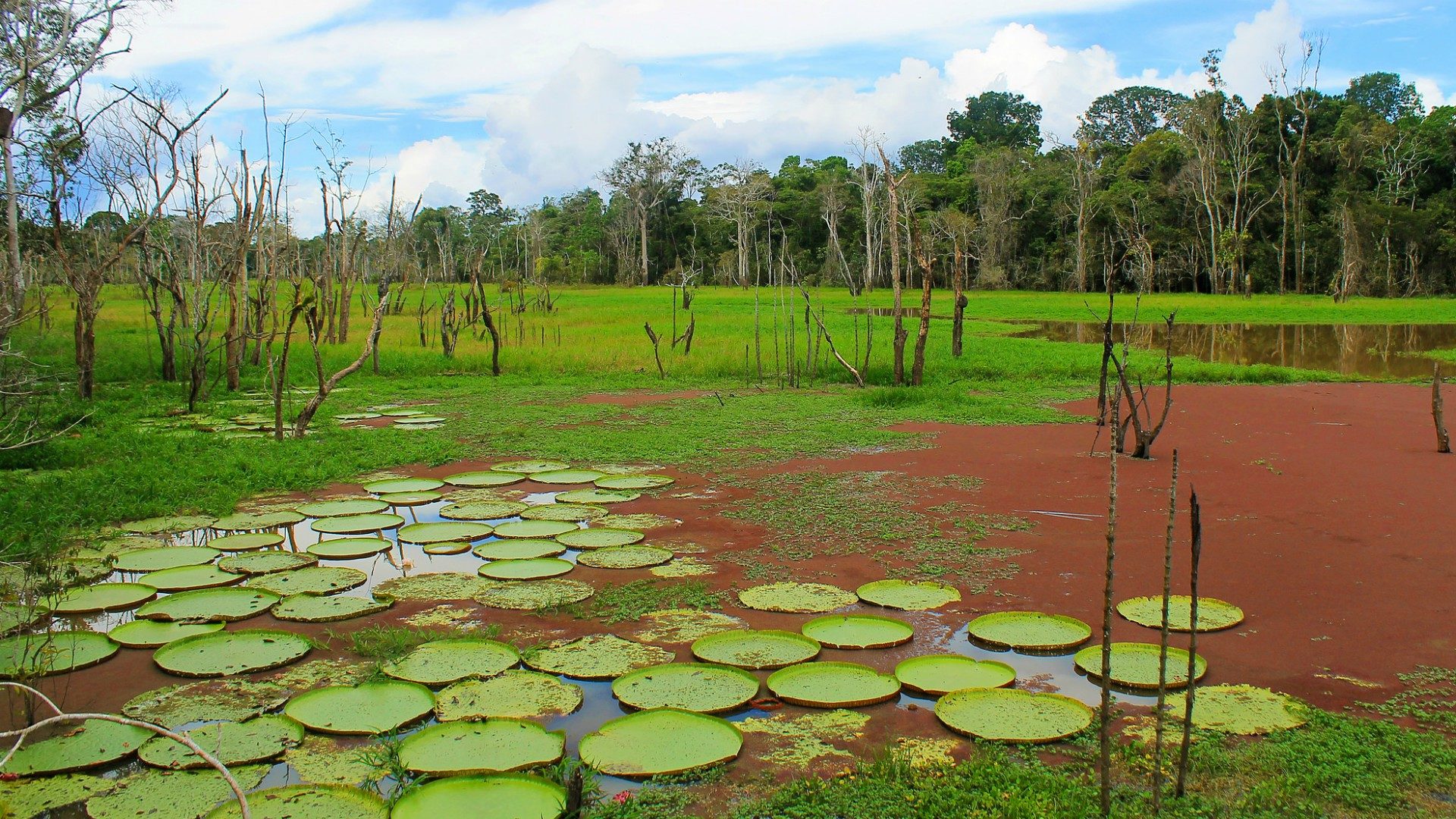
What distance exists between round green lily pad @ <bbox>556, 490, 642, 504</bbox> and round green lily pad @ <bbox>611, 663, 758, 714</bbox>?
3306 millimetres

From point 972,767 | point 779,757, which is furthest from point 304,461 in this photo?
point 972,767

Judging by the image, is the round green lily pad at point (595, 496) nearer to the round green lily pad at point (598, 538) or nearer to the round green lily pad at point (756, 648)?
the round green lily pad at point (598, 538)

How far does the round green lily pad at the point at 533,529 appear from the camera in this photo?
6422 mm

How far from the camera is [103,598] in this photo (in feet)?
16.7

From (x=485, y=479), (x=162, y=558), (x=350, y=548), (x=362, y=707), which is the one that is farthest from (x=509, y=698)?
(x=485, y=479)

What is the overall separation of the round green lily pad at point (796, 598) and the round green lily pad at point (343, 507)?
3.37 m

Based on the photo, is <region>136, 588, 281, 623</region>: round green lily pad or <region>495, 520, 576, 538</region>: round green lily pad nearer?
<region>136, 588, 281, 623</region>: round green lily pad

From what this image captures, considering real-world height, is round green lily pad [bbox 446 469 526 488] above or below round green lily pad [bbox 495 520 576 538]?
above

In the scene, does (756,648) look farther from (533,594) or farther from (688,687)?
(533,594)

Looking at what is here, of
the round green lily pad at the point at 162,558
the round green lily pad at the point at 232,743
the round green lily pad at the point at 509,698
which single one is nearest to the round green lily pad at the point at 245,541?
the round green lily pad at the point at 162,558

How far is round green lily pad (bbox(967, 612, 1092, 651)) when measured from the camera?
174 inches

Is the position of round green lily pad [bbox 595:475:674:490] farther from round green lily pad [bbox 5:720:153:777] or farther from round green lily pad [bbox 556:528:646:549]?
round green lily pad [bbox 5:720:153:777]

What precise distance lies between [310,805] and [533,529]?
355cm

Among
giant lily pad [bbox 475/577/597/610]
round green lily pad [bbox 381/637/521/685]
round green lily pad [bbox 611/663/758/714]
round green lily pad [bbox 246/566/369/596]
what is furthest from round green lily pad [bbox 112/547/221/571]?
round green lily pad [bbox 611/663/758/714]
